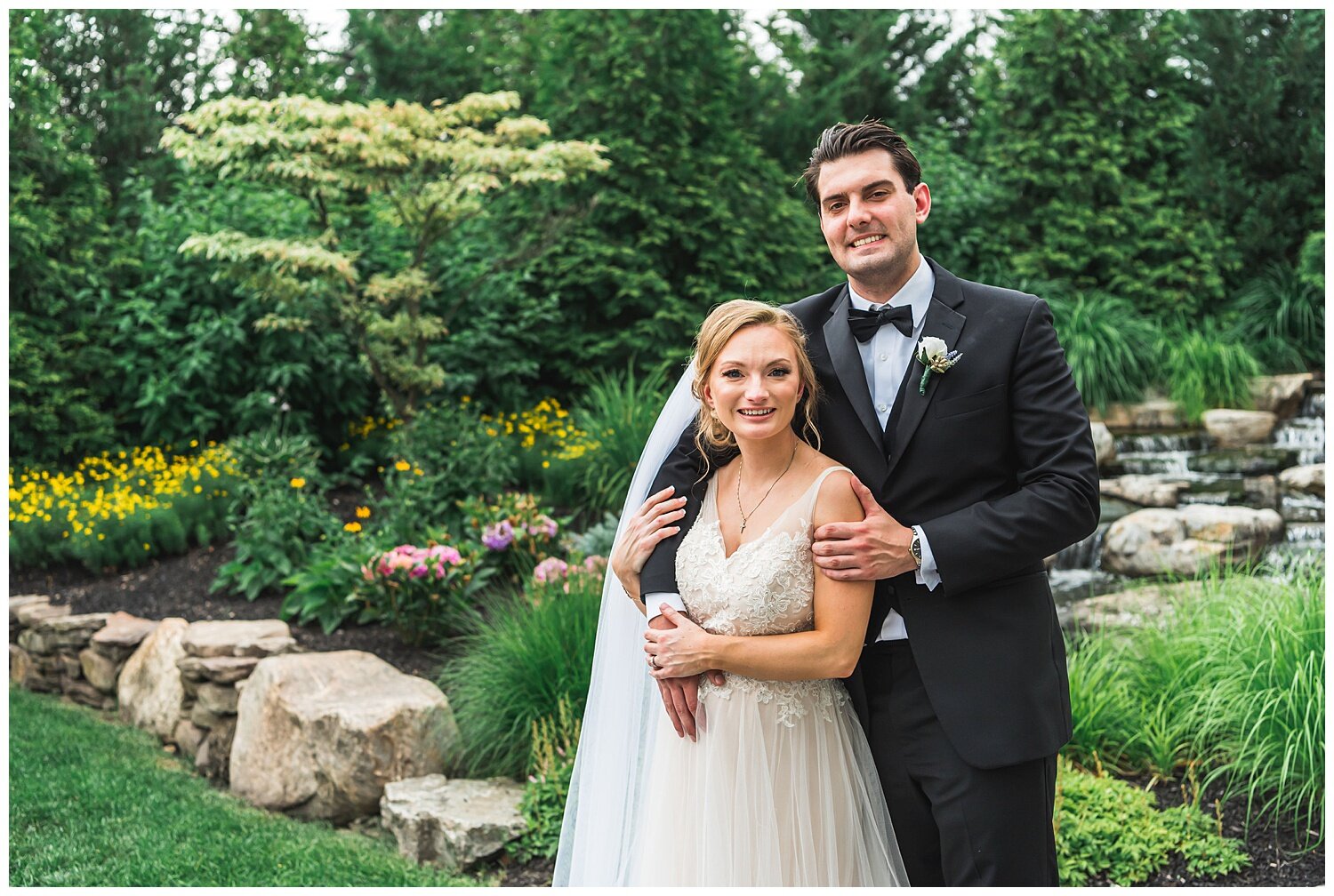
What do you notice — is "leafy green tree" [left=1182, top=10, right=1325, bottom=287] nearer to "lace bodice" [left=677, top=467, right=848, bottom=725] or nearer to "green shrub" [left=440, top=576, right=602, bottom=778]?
"green shrub" [left=440, top=576, right=602, bottom=778]

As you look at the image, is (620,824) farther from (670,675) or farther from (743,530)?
(743,530)

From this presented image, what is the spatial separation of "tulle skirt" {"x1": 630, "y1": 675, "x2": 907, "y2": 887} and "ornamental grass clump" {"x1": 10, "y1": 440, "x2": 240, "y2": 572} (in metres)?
6.25

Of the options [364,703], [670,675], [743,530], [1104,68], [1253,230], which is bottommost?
[364,703]

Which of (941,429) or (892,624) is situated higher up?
(941,429)

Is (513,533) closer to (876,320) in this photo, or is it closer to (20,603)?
(20,603)

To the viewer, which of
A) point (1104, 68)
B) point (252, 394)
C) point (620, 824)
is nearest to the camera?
point (620, 824)

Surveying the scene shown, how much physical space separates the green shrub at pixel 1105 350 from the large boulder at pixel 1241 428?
0.84 meters

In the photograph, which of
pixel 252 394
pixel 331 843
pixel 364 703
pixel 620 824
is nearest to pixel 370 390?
pixel 252 394

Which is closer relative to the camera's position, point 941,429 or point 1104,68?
point 941,429

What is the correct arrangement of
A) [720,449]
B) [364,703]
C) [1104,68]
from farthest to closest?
1. [1104,68]
2. [364,703]
3. [720,449]

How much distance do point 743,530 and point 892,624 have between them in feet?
1.36

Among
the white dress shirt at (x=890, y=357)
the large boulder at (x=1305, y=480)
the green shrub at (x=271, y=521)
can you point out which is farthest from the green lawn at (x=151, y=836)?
the large boulder at (x=1305, y=480)

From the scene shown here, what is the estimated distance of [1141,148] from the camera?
12.3m

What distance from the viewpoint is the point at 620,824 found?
3.03m
